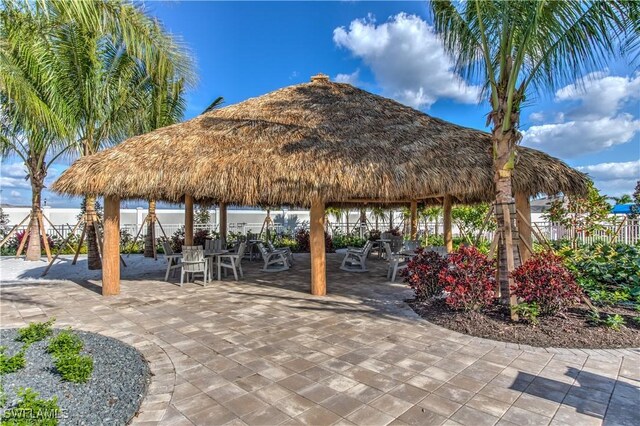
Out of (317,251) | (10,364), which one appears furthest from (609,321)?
(10,364)

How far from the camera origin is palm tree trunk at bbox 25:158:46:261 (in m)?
11.3

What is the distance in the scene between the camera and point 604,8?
4781 millimetres

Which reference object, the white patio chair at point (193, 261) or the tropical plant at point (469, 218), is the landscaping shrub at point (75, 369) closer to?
the white patio chair at point (193, 261)

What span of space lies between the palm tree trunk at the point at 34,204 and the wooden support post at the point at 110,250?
626 centimetres

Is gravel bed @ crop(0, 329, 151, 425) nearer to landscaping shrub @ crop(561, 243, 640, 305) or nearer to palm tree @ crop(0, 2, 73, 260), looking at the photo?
palm tree @ crop(0, 2, 73, 260)

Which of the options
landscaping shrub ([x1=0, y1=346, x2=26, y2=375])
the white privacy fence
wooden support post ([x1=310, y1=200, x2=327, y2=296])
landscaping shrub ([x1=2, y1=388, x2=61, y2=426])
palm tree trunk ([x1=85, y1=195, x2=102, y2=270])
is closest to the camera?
landscaping shrub ([x1=2, y1=388, x2=61, y2=426])

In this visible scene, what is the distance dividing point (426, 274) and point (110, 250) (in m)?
6.11

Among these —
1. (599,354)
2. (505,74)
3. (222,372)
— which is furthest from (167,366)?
(505,74)

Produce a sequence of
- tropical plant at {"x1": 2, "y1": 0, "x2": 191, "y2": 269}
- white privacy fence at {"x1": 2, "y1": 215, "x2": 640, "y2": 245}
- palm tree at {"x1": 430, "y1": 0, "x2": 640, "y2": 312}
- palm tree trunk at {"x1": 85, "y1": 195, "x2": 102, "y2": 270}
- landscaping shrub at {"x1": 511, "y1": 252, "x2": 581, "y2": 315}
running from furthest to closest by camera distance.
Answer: white privacy fence at {"x1": 2, "y1": 215, "x2": 640, "y2": 245}, palm tree trunk at {"x1": 85, "y1": 195, "x2": 102, "y2": 270}, tropical plant at {"x1": 2, "y1": 0, "x2": 191, "y2": 269}, palm tree at {"x1": 430, "y1": 0, "x2": 640, "y2": 312}, landscaping shrub at {"x1": 511, "y1": 252, "x2": 581, "y2": 315}

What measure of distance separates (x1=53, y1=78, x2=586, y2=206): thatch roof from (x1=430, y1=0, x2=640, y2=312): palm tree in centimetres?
104

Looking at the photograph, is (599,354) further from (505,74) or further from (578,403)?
(505,74)

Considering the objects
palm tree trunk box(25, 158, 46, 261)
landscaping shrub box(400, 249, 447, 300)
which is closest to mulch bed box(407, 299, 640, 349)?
landscaping shrub box(400, 249, 447, 300)

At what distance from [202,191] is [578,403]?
6.14m

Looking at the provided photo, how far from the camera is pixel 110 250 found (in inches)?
279
